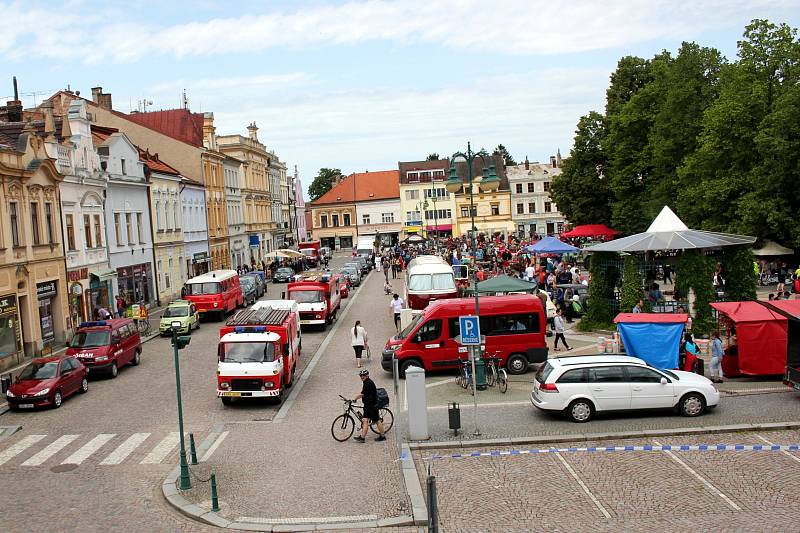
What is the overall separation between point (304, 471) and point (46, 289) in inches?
894

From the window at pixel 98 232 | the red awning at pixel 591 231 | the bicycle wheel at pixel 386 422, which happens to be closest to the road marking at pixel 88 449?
the bicycle wheel at pixel 386 422

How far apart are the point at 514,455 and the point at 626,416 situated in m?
3.67

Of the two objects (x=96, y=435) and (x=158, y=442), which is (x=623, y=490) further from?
(x=96, y=435)

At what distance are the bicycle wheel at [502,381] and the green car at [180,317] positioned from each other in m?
18.7

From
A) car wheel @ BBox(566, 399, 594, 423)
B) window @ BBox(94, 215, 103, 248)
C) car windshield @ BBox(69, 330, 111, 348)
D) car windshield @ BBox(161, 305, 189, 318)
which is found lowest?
car wheel @ BBox(566, 399, 594, 423)

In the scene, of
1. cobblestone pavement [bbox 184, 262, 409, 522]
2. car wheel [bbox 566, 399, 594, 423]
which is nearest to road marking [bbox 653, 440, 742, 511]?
car wheel [bbox 566, 399, 594, 423]

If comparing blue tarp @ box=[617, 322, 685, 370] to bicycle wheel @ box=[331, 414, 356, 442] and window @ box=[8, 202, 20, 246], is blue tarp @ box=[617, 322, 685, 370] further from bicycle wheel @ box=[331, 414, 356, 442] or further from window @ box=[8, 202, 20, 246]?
window @ box=[8, 202, 20, 246]

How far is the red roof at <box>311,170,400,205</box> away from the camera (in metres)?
112

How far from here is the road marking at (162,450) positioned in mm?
16700

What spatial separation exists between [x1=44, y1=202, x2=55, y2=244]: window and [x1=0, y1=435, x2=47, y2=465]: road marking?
17.2 metres

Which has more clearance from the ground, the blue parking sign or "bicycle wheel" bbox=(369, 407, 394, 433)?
the blue parking sign

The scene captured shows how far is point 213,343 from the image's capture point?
111 ft

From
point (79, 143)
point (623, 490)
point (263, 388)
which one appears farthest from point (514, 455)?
point (79, 143)

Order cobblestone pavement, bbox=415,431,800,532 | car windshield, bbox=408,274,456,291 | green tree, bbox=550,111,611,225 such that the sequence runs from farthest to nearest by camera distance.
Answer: green tree, bbox=550,111,611,225 → car windshield, bbox=408,274,456,291 → cobblestone pavement, bbox=415,431,800,532
